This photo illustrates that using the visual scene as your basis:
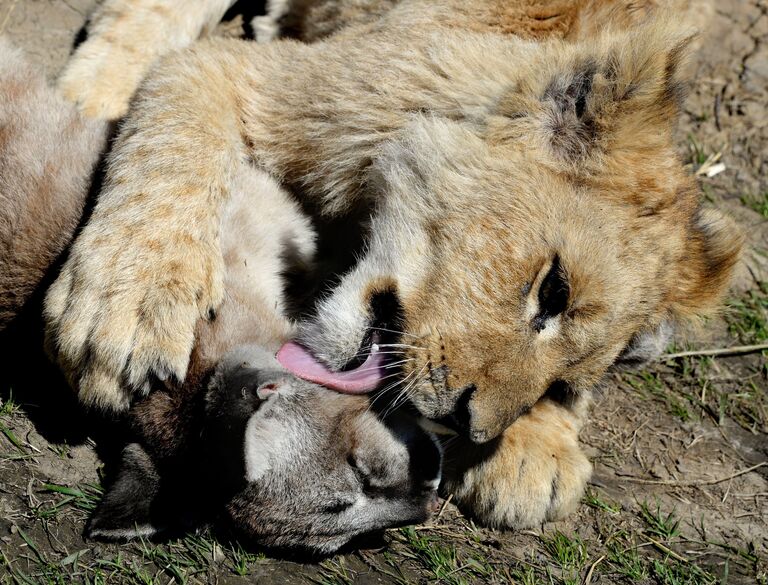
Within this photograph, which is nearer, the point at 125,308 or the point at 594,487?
the point at 125,308

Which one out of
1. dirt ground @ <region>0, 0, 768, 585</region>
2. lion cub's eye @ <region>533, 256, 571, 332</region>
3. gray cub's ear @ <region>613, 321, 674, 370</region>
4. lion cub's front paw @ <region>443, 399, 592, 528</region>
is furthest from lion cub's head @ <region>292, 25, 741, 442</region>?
dirt ground @ <region>0, 0, 768, 585</region>

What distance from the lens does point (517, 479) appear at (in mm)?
4008

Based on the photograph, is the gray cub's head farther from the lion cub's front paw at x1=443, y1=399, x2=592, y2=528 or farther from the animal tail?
the animal tail

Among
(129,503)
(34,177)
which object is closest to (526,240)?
(129,503)

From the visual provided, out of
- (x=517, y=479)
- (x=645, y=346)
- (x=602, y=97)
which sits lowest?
(x=517, y=479)

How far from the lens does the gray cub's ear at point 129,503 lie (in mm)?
3369

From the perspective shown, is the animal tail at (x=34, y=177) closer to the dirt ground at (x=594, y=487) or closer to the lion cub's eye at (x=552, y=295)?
the dirt ground at (x=594, y=487)

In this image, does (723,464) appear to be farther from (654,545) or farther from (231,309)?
(231,309)

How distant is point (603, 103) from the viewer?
363cm

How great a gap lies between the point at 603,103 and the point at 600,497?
5.89ft

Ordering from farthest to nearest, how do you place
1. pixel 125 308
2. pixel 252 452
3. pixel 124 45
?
pixel 124 45, pixel 125 308, pixel 252 452

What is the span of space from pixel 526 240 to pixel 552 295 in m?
0.23

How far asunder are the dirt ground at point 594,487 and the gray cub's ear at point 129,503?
8 cm

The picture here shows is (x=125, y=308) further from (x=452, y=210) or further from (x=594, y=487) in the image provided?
(x=594, y=487)
